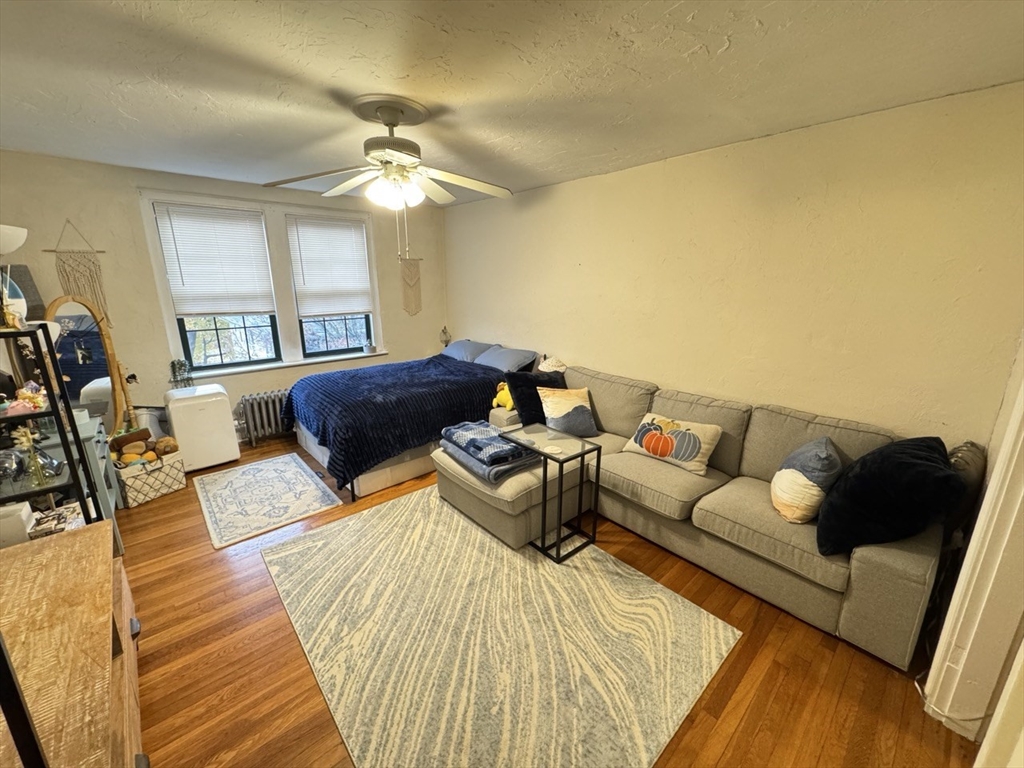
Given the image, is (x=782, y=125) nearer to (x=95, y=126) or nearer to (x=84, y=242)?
(x=95, y=126)

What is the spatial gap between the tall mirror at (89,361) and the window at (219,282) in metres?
0.56

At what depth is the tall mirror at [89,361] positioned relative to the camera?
120 inches

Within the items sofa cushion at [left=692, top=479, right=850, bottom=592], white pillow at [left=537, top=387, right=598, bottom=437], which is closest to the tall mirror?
white pillow at [left=537, top=387, right=598, bottom=437]

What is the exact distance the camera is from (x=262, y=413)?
13.1 feet

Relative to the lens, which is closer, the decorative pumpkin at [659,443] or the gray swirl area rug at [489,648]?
the gray swirl area rug at [489,648]

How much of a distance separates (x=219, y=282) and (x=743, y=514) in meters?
4.40

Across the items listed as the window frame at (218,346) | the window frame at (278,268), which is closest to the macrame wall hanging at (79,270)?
the window frame at (278,268)

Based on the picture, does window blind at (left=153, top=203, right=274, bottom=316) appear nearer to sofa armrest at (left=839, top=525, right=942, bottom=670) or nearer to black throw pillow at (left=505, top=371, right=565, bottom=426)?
black throw pillow at (left=505, top=371, right=565, bottom=426)

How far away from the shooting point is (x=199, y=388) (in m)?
3.52

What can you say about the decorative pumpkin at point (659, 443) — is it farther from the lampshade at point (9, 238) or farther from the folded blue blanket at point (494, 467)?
the lampshade at point (9, 238)

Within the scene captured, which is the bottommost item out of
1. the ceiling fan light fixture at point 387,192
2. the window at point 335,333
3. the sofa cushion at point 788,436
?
the sofa cushion at point 788,436

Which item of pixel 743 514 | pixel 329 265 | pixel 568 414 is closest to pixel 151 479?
pixel 329 265

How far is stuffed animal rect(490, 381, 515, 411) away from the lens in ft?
11.2

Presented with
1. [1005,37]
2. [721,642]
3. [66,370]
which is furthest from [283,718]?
[1005,37]
